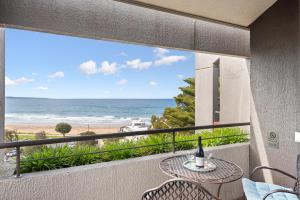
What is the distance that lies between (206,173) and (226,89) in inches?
150

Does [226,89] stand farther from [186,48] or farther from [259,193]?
[259,193]

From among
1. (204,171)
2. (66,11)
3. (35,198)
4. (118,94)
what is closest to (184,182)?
(204,171)

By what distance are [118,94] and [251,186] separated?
3055cm

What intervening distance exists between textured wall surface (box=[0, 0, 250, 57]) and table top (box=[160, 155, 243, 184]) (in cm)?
144

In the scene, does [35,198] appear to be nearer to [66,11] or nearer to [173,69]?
[66,11]

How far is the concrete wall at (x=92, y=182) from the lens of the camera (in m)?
1.98

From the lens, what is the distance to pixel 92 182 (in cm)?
230

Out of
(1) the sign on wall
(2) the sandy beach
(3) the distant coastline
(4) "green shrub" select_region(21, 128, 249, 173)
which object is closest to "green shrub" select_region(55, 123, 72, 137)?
(2) the sandy beach

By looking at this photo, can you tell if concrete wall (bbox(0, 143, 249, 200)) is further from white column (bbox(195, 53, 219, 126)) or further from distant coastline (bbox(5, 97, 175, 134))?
distant coastline (bbox(5, 97, 175, 134))

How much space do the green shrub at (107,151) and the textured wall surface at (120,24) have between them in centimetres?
125

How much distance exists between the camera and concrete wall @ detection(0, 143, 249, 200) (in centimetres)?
198

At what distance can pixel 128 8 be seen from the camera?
2.59m

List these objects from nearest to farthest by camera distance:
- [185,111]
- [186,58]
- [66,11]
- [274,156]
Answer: [66,11], [274,156], [185,111], [186,58]

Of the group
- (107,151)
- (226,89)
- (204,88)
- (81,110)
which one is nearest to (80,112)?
(81,110)
